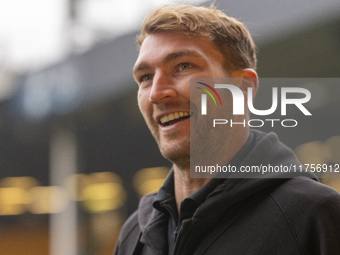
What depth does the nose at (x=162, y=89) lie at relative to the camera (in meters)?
1.31

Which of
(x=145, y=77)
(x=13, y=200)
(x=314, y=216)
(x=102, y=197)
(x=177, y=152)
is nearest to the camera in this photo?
(x=314, y=216)

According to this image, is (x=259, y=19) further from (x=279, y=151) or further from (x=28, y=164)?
(x=28, y=164)

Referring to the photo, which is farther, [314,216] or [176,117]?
[176,117]

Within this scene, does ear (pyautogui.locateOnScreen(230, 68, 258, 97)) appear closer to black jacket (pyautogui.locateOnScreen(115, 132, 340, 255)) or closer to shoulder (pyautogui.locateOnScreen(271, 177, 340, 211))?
black jacket (pyautogui.locateOnScreen(115, 132, 340, 255))

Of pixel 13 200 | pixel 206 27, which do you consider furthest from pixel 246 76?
pixel 13 200

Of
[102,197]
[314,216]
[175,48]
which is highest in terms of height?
[175,48]

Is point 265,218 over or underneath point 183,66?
underneath

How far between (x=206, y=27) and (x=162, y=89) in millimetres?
252

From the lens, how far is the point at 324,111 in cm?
392

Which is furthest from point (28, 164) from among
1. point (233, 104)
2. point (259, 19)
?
point (233, 104)

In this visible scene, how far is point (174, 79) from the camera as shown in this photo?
52.7 inches

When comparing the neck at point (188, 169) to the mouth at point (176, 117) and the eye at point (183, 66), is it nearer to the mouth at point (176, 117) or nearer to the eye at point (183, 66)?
the mouth at point (176, 117)

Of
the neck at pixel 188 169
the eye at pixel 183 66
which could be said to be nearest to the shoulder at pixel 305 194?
the neck at pixel 188 169

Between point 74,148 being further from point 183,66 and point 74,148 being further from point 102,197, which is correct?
point 183,66
